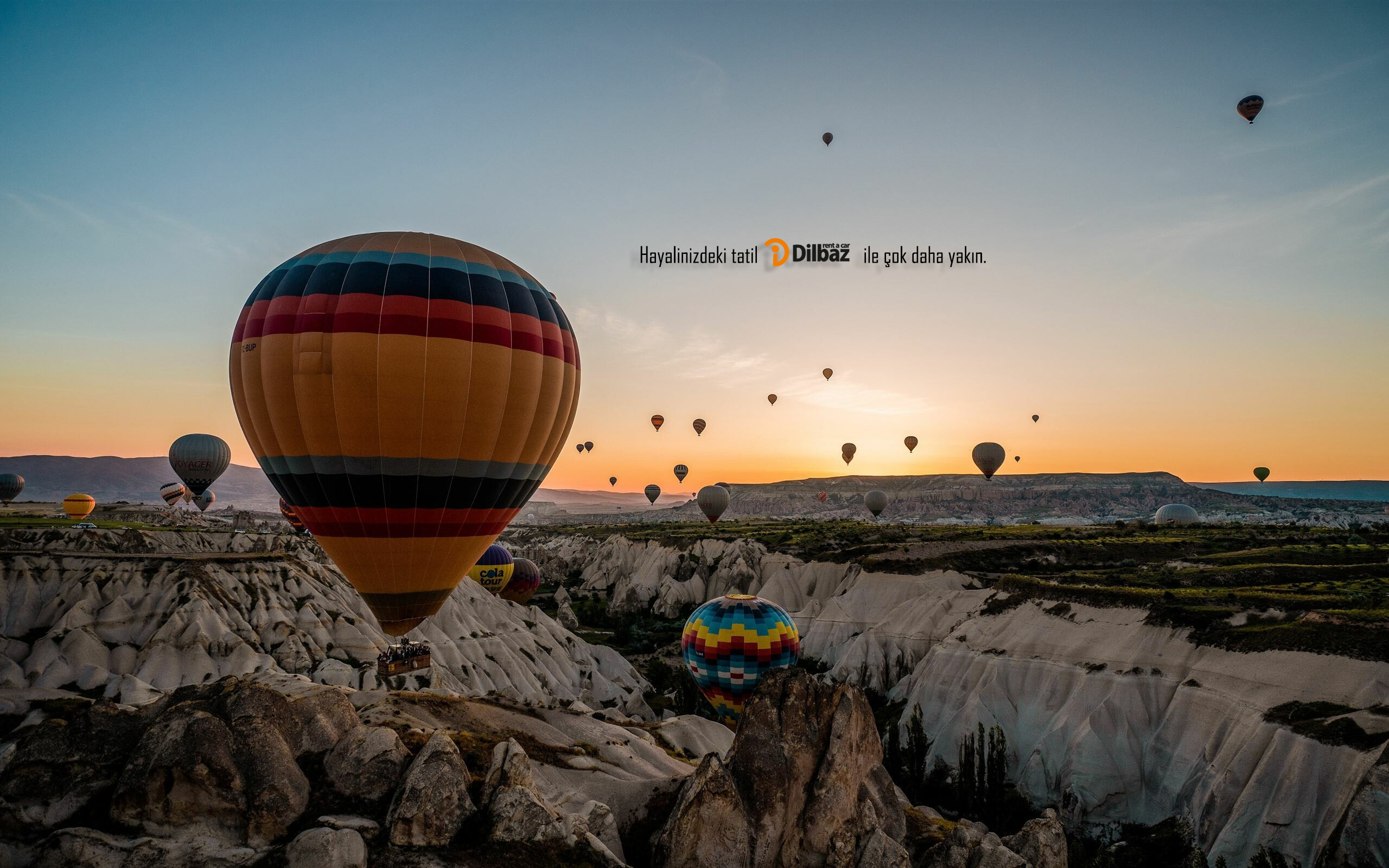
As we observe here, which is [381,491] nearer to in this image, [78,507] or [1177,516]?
[78,507]

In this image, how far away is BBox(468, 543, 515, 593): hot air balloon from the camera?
5469cm

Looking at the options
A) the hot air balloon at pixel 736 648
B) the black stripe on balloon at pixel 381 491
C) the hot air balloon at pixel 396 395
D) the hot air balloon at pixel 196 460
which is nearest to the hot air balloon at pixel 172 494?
the hot air balloon at pixel 196 460

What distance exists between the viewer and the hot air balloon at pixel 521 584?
6062cm

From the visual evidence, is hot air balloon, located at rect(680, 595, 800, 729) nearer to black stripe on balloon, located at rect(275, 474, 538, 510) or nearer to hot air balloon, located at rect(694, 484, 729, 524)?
black stripe on balloon, located at rect(275, 474, 538, 510)

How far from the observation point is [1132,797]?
2516 cm

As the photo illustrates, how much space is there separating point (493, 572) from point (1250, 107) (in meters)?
61.7

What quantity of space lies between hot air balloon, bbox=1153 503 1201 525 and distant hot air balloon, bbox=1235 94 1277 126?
2908 inches

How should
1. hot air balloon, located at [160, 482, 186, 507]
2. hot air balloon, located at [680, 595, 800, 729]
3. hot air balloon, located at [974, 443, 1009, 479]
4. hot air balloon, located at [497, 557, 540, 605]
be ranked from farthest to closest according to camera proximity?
hot air balloon, located at [160, 482, 186, 507] → hot air balloon, located at [974, 443, 1009, 479] → hot air balloon, located at [497, 557, 540, 605] → hot air balloon, located at [680, 595, 800, 729]

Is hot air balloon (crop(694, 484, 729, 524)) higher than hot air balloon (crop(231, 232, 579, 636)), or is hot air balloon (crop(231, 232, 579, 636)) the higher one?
hot air balloon (crop(231, 232, 579, 636))

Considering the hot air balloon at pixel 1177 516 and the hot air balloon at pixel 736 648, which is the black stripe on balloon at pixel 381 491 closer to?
the hot air balloon at pixel 736 648

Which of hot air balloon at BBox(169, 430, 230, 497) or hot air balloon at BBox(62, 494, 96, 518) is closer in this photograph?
hot air balloon at BBox(169, 430, 230, 497)

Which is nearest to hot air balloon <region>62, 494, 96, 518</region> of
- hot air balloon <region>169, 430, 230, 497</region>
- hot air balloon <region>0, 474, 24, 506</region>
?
hot air balloon <region>169, 430, 230, 497</region>

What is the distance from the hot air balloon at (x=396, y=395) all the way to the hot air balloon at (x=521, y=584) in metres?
43.1

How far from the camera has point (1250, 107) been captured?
39.5 m
